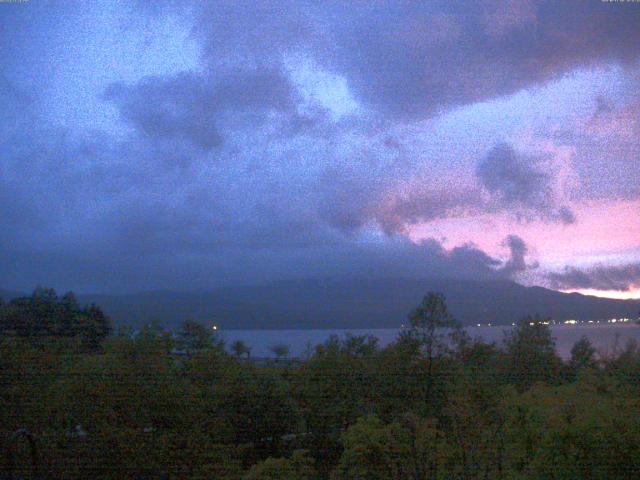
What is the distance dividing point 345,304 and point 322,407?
20.7 metres

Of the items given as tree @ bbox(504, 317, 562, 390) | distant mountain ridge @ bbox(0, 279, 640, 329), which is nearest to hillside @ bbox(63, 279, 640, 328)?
distant mountain ridge @ bbox(0, 279, 640, 329)

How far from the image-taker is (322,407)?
12.1m

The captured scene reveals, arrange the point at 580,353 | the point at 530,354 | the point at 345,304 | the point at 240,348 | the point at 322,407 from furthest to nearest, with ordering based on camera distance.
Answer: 1. the point at 345,304
2. the point at 240,348
3. the point at 580,353
4. the point at 530,354
5. the point at 322,407

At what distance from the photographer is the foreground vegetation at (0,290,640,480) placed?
4.88 meters

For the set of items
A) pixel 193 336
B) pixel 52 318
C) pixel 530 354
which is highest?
pixel 52 318

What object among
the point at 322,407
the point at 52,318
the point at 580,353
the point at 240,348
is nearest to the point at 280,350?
the point at 240,348

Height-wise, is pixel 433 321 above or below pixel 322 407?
above

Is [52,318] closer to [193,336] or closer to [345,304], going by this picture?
Result: [193,336]

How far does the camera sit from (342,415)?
11828mm

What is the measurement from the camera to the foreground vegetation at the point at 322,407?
4.88 metres

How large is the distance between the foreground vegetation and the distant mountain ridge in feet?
22.0

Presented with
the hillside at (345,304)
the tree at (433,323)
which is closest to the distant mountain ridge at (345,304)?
the hillside at (345,304)

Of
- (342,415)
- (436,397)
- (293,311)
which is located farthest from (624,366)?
(293,311)

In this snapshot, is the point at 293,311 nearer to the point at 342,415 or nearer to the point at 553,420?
the point at 342,415
